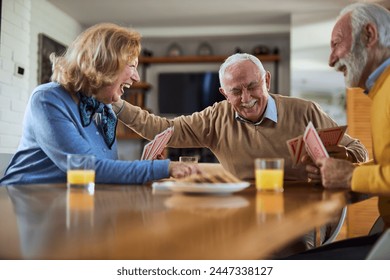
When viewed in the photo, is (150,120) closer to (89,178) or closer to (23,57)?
(89,178)

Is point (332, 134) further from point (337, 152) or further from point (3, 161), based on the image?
point (3, 161)

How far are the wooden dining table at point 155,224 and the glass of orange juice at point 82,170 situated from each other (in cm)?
8

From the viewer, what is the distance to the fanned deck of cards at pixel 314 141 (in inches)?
46.9

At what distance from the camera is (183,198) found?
920 mm

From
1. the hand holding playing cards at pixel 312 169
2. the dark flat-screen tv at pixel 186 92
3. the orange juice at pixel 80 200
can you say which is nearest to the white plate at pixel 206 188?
the orange juice at pixel 80 200

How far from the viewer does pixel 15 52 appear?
318 centimetres

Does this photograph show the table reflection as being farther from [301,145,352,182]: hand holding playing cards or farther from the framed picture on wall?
the framed picture on wall

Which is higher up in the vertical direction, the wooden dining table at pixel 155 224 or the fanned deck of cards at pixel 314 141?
the fanned deck of cards at pixel 314 141

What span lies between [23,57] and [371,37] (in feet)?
8.55

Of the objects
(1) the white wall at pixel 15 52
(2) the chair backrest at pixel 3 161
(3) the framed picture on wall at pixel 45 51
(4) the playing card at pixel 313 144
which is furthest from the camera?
(3) the framed picture on wall at pixel 45 51

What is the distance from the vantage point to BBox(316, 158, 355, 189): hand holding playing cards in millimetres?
1183

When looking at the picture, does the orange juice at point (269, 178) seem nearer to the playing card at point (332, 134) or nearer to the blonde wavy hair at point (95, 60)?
the playing card at point (332, 134)

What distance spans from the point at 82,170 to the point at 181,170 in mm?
249

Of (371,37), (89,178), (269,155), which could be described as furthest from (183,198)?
(269,155)
